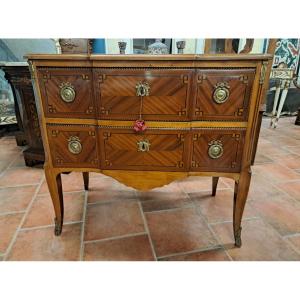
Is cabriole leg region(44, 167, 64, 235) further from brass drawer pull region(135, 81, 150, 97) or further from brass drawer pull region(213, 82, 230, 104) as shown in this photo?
brass drawer pull region(213, 82, 230, 104)

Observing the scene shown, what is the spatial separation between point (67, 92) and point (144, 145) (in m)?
0.48

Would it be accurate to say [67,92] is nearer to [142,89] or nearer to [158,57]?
[142,89]

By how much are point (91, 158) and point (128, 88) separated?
45 cm

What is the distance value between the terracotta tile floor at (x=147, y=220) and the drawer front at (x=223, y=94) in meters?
0.82

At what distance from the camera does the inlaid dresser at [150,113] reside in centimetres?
109

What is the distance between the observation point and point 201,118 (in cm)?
116

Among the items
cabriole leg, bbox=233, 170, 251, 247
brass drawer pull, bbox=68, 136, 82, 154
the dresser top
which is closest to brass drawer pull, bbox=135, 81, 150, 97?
the dresser top

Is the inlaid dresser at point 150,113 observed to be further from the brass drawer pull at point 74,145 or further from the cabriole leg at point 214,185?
the cabriole leg at point 214,185

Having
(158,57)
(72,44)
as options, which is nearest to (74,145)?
(158,57)

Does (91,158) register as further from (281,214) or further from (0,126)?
(0,126)

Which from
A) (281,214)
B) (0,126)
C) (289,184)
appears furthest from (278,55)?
(0,126)

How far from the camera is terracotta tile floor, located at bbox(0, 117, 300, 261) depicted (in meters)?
1.38

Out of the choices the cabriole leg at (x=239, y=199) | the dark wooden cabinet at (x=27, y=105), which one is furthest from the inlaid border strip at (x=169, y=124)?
the dark wooden cabinet at (x=27, y=105)

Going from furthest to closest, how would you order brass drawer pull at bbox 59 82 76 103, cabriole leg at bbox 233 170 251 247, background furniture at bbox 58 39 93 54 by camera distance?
background furniture at bbox 58 39 93 54 < cabriole leg at bbox 233 170 251 247 < brass drawer pull at bbox 59 82 76 103
